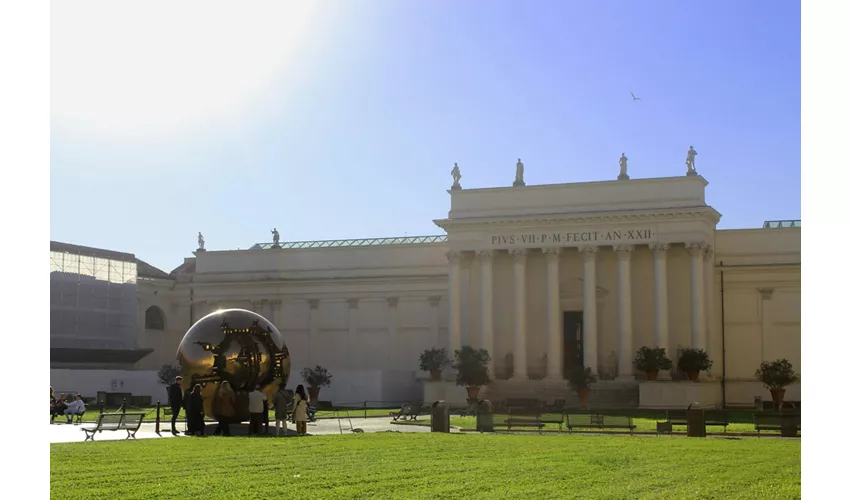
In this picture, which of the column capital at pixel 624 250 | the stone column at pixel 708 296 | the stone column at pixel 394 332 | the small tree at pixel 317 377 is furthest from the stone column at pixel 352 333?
the stone column at pixel 708 296

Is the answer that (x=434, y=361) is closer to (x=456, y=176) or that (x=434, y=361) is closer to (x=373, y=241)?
(x=456, y=176)

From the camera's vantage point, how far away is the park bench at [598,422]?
30750mm

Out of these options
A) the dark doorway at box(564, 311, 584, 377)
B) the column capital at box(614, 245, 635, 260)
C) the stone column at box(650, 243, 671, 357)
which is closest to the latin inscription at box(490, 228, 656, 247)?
the column capital at box(614, 245, 635, 260)

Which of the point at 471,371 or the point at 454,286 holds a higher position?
the point at 454,286

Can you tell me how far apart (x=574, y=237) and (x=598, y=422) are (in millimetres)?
26749

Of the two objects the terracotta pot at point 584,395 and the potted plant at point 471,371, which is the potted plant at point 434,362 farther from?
the terracotta pot at point 584,395

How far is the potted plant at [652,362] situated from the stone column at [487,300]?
851 cm

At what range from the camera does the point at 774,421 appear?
95.9 ft

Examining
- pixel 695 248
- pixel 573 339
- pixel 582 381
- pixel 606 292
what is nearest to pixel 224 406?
pixel 582 381
